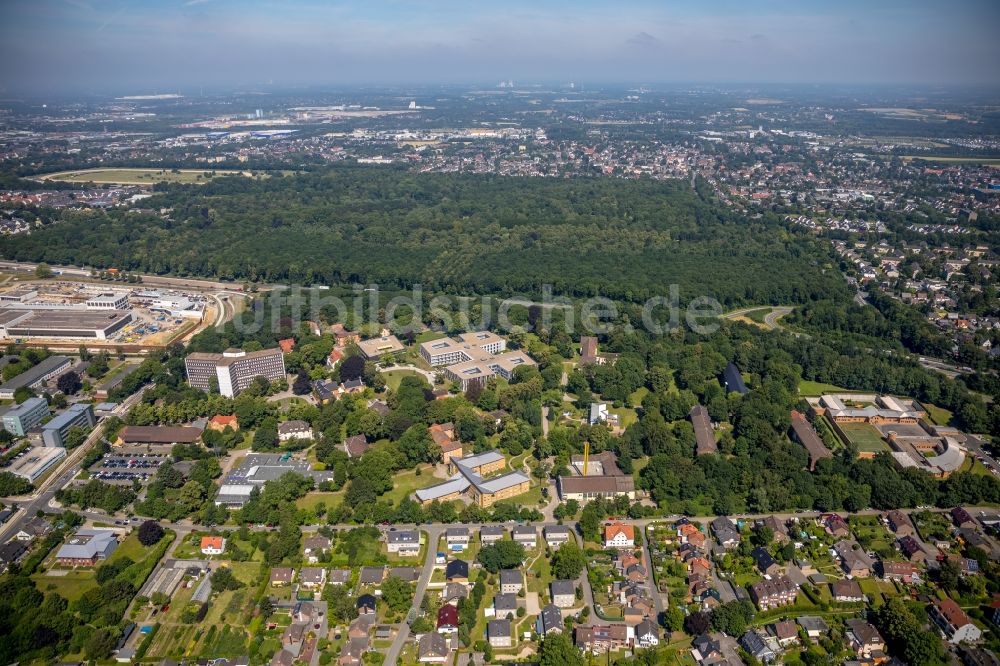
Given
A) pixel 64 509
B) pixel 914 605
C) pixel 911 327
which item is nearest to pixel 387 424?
pixel 64 509

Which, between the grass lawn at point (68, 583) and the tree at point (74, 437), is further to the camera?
the tree at point (74, 437)

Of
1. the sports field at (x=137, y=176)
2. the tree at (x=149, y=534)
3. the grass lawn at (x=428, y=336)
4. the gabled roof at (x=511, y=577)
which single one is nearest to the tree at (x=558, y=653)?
the gabled roof at (x=511, y=577)

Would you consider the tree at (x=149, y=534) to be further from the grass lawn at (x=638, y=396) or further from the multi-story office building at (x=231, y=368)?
the grass lawn at (x=638, y=396)

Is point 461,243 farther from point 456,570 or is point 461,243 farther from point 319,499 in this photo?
point 456,570

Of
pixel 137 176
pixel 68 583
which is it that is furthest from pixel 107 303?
pixel 137 176

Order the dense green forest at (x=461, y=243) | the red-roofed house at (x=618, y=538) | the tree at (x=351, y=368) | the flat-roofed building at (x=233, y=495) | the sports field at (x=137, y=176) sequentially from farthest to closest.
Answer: the sports field at (x=137, y=176) → the dense green forest at (x=461, y=243) → the tree at (x=351, y=368) → the flat-roofed building at (x=233, y=495) → the red-roofed house at (x=618, y=538)

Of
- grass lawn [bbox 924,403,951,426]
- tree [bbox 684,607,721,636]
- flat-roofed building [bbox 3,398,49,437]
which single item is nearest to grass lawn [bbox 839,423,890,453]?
grass lawn [bbox 924,403,951,426]

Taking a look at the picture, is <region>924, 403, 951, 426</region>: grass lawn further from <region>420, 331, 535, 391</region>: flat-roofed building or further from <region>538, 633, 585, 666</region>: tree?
<region>538, 633, 585, 666</region>: tree
